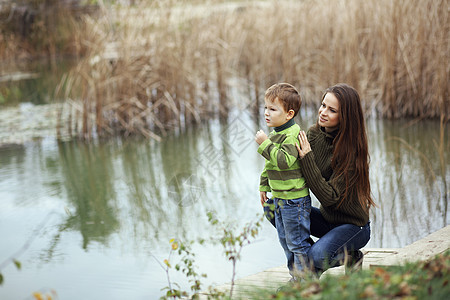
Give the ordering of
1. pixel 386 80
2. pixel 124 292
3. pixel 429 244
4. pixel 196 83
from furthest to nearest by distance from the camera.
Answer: pixel 196 83 → pixel 386 80 → pixel 124 292 → pixel 429 244

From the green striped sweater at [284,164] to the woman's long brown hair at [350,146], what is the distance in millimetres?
187

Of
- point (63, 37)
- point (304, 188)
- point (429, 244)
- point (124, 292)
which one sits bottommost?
point (124, 292)

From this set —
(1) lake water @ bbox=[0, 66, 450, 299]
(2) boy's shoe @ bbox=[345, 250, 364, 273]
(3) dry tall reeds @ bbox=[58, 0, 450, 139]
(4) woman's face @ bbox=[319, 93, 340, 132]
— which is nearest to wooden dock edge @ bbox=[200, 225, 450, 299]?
(2) boy's shoe @ bbox=[345, 250, 364, 273]

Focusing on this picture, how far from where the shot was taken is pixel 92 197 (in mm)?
4871

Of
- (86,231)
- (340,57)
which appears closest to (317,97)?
(340,57)

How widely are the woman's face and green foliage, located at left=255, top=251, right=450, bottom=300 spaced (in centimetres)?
71

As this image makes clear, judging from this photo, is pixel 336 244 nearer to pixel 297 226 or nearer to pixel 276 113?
pixel 297 226

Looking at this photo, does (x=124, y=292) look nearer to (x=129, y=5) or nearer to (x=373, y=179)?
(x=373, y=179)

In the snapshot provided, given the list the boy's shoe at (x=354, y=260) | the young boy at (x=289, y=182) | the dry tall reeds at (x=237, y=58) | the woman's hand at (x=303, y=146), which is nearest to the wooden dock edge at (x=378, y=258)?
the boy's shoe at (x=354, y=260)

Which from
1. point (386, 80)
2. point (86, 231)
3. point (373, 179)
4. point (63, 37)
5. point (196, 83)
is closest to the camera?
point (86, 231)

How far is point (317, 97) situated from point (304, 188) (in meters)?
4.79

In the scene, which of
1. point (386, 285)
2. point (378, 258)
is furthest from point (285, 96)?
point (378, 258)

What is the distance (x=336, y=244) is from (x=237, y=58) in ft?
17.5

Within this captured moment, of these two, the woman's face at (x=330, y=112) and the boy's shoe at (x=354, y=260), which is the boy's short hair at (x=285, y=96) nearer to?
the woman's face at (x=330, y=112)
